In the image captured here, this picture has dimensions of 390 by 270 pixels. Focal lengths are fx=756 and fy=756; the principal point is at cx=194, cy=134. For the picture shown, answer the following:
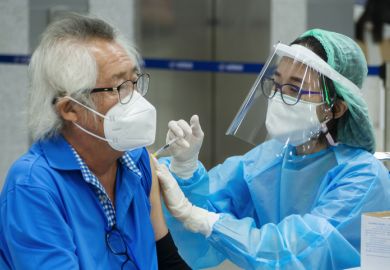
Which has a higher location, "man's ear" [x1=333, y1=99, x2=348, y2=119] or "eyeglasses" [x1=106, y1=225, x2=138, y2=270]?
"man's ear" [x1=333, y1=99, x2=348, y2=119]

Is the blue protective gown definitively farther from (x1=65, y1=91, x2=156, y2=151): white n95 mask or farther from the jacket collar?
the jacket collar

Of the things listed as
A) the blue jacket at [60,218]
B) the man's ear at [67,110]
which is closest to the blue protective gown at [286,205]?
the blue jacket at [60,218]

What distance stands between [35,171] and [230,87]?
3716 mm

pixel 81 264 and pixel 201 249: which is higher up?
pixel 81 264

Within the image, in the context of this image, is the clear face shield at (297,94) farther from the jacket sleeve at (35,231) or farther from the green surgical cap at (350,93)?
the jacket sleeve at (35,231)

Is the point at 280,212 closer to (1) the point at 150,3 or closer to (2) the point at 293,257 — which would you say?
→ (2) the point at 293,257

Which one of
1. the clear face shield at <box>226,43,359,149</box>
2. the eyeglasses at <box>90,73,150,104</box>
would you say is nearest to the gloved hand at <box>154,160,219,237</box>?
the eyeglasses at <box>90,73,150,104</box>

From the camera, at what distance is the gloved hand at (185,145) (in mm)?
1990

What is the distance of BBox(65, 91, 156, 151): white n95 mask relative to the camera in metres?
1.77

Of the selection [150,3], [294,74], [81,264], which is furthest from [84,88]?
[150,3]

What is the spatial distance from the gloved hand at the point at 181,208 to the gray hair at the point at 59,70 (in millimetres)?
330

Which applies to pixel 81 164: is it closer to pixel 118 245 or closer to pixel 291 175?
pixel 118 245

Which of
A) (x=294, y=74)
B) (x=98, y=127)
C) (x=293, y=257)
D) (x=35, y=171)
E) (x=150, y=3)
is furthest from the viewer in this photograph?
(x=150, y=3)

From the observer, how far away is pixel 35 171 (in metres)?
1.64
